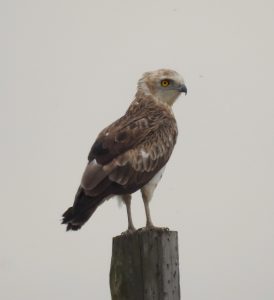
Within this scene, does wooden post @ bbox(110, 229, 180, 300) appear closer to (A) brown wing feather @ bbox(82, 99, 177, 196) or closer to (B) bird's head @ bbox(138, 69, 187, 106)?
(A) brown wing feather @ bbox(82, 99, 177, 196)

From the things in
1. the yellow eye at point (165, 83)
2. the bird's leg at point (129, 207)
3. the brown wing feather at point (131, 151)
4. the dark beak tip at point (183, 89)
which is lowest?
the bird's leg at point (129, 207)

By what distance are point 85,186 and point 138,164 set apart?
1.06m

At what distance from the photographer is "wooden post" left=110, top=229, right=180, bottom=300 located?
18.9 ft

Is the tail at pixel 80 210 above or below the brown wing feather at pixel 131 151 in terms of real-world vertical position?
below

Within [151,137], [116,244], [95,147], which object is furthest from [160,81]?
[116,244]

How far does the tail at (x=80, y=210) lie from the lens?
7.14m

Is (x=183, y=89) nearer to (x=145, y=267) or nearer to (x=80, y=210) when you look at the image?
(x=80, y=210)

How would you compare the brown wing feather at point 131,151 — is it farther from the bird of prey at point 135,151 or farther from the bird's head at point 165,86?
the bird's head at point 165,86

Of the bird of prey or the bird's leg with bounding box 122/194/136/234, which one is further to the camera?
the bird's leg with bounding box 122/194/136/234

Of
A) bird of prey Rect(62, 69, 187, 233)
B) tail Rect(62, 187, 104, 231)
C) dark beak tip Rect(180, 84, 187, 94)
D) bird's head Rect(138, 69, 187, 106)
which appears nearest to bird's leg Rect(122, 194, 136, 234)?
bird of prey Rect(62, 69, 187, 233)

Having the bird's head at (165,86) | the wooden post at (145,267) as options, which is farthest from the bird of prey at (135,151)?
the wooden post at (145,267)

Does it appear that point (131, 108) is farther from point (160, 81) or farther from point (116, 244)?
point (116, 244)

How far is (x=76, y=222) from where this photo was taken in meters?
7.12

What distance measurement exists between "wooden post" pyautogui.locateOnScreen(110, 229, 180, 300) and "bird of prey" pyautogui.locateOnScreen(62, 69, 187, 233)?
4.12ft
